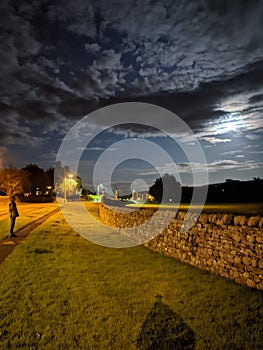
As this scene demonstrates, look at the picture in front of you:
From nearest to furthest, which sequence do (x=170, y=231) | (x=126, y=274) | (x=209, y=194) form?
1. (x=126, y=274)
2. (x=170, y=231)
3. (x=209, y=194)

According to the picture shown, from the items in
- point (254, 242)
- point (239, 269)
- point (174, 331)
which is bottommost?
point (174, 331)

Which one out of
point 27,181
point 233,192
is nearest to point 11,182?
point 27,181

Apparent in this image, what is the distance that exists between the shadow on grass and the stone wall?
224 centimetres

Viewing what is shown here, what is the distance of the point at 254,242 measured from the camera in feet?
21.3

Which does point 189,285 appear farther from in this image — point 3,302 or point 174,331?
point 3,302

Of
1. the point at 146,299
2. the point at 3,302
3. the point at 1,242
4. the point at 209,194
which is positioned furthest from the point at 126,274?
the point at 209,194

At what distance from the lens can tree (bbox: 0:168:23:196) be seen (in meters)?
75.2

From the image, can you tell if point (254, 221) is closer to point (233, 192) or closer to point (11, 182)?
point (233, 192)

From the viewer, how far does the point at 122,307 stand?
5.78 m

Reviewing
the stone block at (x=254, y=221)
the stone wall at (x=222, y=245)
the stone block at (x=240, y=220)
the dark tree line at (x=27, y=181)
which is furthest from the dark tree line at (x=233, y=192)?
the dark tree line at (x=27, y=181)

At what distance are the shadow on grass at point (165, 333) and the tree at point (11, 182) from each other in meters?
75.2

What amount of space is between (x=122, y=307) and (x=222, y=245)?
3.18 metres

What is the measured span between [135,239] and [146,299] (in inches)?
278

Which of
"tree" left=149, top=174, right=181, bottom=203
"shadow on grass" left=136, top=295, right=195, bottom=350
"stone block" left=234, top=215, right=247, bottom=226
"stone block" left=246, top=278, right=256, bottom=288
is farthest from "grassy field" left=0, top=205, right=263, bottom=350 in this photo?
"tree" left=149, top=174, right=181, bottom=203
